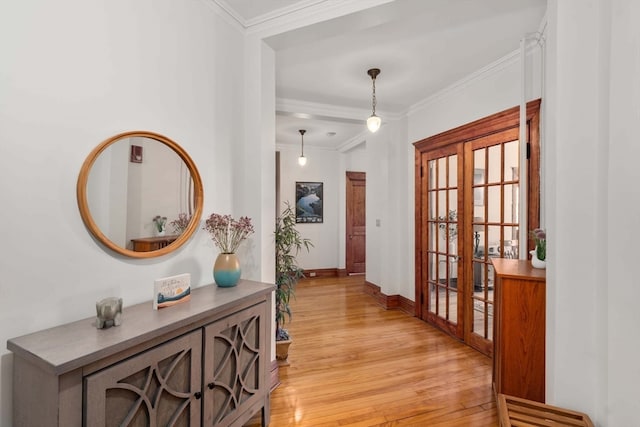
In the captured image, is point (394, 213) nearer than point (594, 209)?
No

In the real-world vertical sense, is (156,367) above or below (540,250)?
below

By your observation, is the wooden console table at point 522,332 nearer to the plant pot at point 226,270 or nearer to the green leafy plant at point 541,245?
the green leafy plant at point 541,245

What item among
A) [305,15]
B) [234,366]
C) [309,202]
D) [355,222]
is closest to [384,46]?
[305,15]

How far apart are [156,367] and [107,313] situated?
0.97 feet

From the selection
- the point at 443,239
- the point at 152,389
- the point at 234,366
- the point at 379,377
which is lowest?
the point at 379,377

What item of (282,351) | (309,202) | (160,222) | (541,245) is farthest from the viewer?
(309,202)

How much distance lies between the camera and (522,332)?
6.33 feet

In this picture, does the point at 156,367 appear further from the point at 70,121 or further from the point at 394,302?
the point at 394,302

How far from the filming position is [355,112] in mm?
4238

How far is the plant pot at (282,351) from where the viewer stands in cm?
277

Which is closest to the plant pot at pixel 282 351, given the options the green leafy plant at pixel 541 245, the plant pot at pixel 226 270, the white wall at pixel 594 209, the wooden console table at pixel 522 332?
the plant pot at pixel 226 270

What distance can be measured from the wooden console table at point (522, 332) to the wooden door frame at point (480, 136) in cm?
76

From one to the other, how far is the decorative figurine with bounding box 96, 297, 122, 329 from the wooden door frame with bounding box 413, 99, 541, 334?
275 cm

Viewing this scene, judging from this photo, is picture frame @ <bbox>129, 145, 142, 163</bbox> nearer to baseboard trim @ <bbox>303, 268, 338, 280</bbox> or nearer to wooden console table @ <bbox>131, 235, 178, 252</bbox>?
wooden console table @ <bbox>131, 235, 178, 252</bbox>
